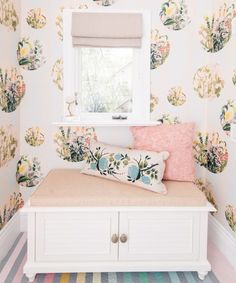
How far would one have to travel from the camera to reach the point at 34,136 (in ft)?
9.23

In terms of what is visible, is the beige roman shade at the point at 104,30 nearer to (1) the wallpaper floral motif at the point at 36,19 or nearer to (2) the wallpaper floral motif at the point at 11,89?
(1) the wallpaper floral motif at the point at 36,19

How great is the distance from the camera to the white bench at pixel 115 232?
2090 mm

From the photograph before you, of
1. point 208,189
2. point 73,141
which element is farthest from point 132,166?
point 208,189

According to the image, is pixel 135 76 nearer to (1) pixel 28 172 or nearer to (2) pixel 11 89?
(2) pixel 11 89

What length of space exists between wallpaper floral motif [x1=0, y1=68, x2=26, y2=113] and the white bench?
2.57ft

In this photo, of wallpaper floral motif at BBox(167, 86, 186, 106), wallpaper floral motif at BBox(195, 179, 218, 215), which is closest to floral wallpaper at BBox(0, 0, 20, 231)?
wallpaper floral motif at BBox(167, 86, 186, 106)

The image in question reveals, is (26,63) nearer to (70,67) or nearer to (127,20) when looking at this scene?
(70,67)

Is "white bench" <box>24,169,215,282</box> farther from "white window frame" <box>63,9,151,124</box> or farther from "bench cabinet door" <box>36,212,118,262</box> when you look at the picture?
"white window frame" <box>63,9,151,124</box>

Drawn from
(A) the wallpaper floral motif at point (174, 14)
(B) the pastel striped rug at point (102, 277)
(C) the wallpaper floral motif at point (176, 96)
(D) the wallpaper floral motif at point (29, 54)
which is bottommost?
(B) the pastel striped rug at point (102, 277)

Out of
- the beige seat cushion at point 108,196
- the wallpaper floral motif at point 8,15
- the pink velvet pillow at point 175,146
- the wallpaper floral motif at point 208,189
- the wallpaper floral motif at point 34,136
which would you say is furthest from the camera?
the wallpaper floral motif at point 34,136

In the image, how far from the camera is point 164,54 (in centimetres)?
278

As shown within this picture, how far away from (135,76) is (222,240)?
1.44 metres

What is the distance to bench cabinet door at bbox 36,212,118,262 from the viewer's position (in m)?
2.10

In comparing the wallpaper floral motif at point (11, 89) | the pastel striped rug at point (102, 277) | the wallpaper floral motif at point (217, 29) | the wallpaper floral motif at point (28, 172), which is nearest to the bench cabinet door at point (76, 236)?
the pastel striped rug at point (102, 277)
